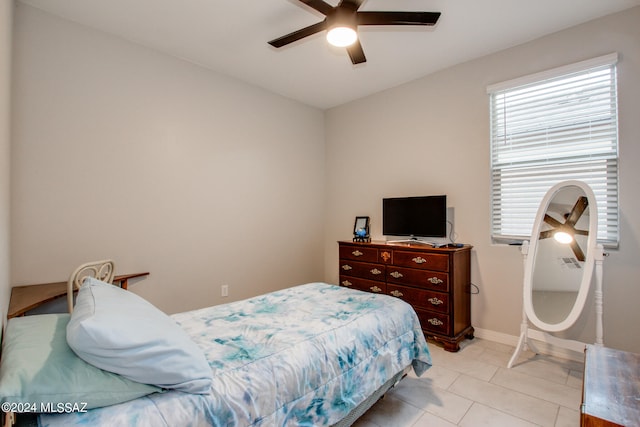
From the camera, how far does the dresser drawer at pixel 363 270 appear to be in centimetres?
321

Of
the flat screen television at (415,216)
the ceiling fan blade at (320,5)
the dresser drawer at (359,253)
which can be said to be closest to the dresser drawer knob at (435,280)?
the flat screen television at (415,216)

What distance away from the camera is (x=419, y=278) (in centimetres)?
289

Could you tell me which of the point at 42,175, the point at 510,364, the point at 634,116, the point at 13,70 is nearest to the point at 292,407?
the point at 510,364

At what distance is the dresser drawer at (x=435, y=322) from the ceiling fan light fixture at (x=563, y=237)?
3.64ft

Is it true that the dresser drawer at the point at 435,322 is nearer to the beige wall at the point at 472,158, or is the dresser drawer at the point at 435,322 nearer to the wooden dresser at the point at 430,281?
the wooden dresser at the point at 430,281

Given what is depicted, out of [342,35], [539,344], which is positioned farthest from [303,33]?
[539,344]

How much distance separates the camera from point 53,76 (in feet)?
7.68

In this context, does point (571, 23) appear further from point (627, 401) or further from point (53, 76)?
point (53, 76)

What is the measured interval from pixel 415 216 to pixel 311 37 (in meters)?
2.02

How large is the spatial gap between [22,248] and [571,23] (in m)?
4.63

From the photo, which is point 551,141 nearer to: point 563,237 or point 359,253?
point 563,237

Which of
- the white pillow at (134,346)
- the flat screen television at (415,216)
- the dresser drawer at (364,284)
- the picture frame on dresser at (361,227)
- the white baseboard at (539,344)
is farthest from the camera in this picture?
the picture frame on dresser at (361,227)

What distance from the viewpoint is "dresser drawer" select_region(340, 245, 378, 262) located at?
328 centimetres

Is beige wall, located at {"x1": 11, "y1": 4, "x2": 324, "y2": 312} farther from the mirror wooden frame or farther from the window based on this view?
the mirror wooden frame
